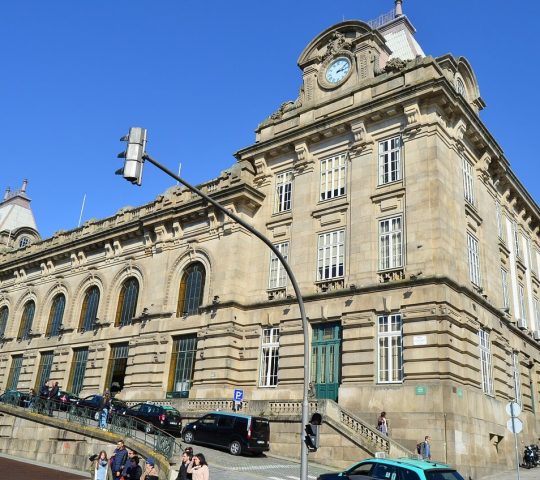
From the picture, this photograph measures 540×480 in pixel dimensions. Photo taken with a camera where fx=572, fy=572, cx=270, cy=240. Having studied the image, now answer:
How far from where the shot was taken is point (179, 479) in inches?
631

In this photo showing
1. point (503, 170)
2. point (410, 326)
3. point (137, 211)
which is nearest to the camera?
point (410, 326)

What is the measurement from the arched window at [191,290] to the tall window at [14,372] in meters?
18.8

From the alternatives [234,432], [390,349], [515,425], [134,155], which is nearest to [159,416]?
[234,432]

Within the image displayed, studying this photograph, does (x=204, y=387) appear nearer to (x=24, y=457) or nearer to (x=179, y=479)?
(x=24, y=457)

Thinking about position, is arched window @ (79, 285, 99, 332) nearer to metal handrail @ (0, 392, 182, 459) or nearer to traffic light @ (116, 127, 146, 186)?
metal handrail @ (0, 392, 182, 459)

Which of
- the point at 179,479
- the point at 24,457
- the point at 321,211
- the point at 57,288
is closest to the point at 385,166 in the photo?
the point at 321,211

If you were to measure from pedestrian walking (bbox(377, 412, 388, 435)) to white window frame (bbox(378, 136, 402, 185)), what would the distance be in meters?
11.9

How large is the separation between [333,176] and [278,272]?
632cm

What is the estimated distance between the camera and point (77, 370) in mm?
41438

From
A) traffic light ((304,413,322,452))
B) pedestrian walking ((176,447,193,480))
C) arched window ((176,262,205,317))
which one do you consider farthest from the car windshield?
arched window ((176,262,205,317))

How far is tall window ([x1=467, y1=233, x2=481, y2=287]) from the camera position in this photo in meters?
29.5

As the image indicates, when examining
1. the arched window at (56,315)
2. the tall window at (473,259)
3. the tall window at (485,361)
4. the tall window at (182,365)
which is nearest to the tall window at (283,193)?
the tall window at (182,365)

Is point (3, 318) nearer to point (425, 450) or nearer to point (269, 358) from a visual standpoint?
point (269, 358)

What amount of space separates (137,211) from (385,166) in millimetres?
20131
